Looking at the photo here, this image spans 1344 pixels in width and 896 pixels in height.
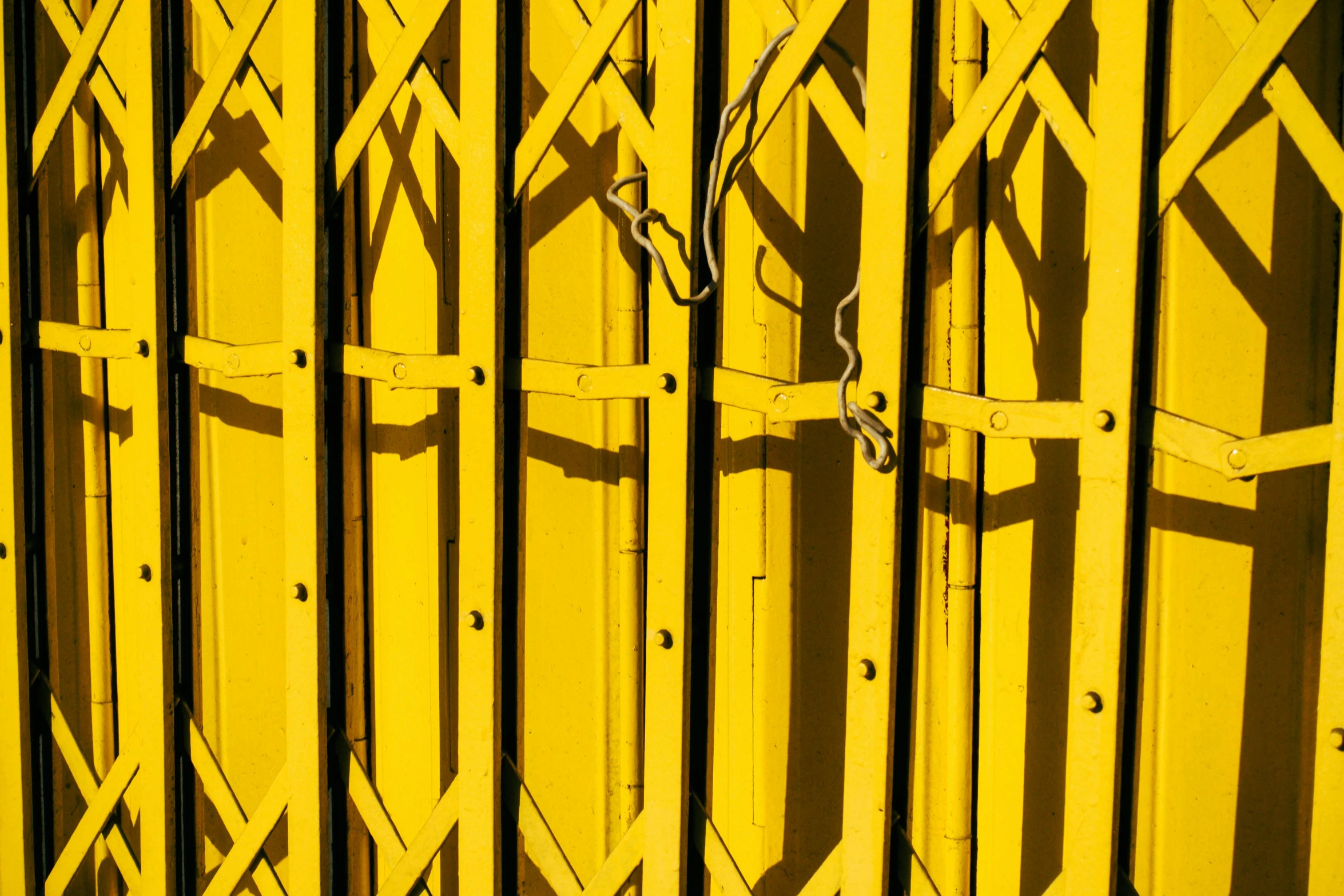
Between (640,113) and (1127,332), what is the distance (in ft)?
2.66

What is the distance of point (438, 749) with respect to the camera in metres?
2.09

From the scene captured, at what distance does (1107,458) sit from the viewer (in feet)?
4.40

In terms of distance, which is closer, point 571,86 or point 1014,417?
point 1014,417

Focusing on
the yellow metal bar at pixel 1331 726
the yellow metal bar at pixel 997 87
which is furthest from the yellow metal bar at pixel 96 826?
the yellow metal bar at pixel 1331 726

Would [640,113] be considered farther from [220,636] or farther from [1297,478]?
[220,636]

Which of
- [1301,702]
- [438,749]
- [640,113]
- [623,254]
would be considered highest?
[640,113]

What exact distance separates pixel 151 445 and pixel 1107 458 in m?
1.75

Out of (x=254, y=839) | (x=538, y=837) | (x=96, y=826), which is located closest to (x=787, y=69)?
(x=538, y=837)

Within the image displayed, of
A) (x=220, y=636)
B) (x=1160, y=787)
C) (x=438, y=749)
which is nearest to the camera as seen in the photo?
(x=1160, y=787)

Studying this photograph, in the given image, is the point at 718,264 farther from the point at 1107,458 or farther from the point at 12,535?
the point at 12,535

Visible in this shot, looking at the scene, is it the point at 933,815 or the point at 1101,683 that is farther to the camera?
the point at 933,815

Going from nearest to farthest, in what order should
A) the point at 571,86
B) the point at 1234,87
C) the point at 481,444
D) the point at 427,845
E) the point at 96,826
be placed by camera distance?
the point at 1234,87 → the point at 571,86 → the point at 481,444 → the point at 427,845 → the point at 96,826

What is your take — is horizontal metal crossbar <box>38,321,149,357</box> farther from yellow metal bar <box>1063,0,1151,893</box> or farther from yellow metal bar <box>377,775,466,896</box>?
yellow metal bar <box>1063,0,1151,893</box>

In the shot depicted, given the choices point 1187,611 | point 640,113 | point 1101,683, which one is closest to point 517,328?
point 640,113
